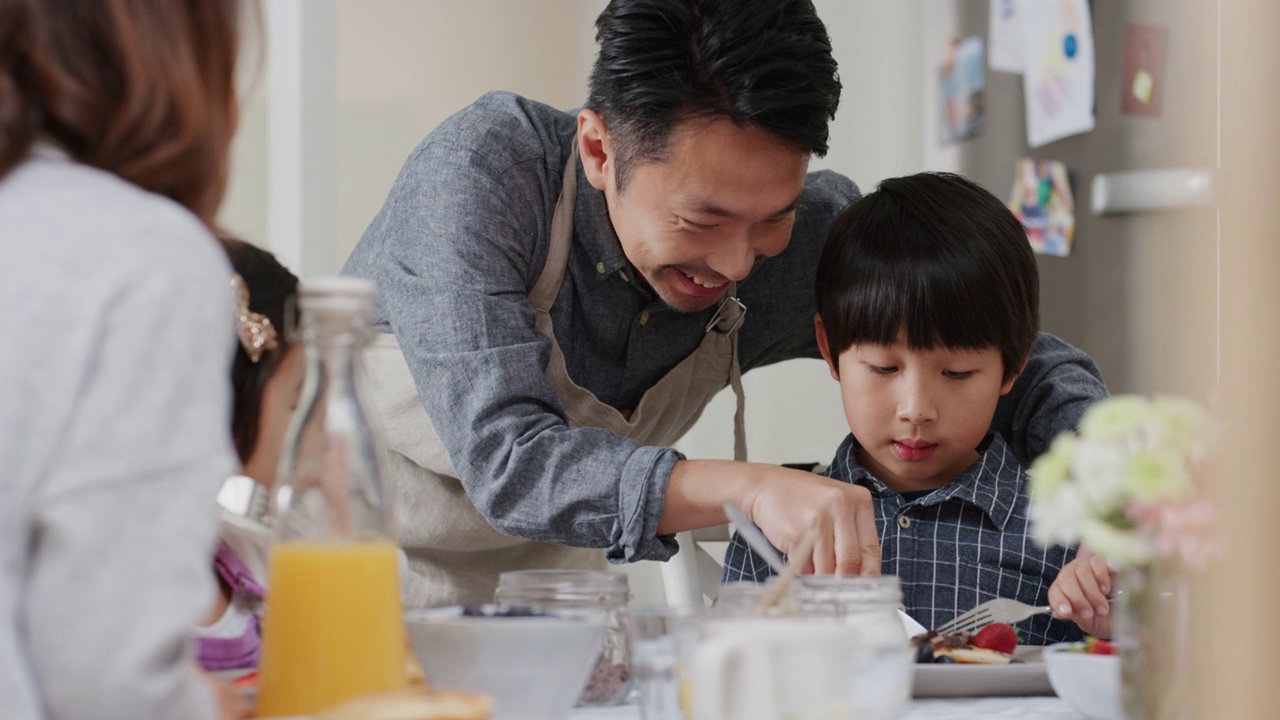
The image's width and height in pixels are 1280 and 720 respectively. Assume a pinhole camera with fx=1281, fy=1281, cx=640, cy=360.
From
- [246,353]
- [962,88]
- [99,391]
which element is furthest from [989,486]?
[99,391]

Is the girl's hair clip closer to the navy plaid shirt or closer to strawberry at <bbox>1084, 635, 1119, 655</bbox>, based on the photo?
the navy plaid shirt

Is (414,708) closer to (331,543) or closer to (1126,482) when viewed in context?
(331,543)

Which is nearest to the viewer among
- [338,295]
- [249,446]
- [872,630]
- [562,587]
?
[338,295]

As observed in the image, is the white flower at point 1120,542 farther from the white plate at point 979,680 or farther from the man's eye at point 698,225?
the man's eye at point 698,225

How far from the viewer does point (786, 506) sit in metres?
1.06

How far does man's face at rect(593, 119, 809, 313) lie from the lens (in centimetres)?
135

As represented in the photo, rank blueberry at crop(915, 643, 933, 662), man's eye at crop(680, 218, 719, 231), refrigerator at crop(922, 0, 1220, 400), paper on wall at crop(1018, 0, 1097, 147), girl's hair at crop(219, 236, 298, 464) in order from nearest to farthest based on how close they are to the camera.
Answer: blueberry at crop(915, 643, 933, 662)
girl's hair at crop(219, 236, 298, 464)
man's eye at crop(680, 218, 719, 231)
refrigerator at crop(922, 0, 1220, 400)
paper on wall at crop(1018, 0, 1097, 147)

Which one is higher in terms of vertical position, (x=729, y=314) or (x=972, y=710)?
(x=729, y=314)

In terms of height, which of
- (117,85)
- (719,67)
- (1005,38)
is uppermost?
(1005,38)

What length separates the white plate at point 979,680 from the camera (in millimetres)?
905

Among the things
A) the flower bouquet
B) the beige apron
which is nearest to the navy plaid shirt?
the beige apron

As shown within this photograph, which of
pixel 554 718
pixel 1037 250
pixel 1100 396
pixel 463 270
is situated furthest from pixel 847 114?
pixel 554 718

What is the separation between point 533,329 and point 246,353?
0.30 metres

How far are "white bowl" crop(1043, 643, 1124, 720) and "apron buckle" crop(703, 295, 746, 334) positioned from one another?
0.89m
